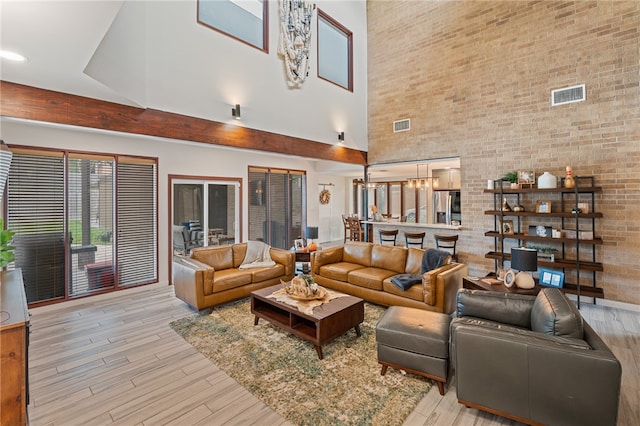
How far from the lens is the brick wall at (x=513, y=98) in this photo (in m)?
4.48

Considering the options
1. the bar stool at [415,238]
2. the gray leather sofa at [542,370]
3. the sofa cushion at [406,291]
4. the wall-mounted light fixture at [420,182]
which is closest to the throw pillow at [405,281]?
the sofa cushion at [406,291]

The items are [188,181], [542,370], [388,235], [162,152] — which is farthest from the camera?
[388,235]

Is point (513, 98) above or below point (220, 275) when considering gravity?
above

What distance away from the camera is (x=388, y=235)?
7.19m

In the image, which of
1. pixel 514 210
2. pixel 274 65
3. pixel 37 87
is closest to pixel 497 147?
pixel 514 210

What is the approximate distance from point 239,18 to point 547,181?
5.72m

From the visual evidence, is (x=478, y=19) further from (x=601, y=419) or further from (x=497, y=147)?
(x=601, y=419)

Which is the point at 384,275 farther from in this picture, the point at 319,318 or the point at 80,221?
the point at 80,221

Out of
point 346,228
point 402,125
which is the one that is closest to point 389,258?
point 402,125

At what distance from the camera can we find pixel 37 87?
125 inches

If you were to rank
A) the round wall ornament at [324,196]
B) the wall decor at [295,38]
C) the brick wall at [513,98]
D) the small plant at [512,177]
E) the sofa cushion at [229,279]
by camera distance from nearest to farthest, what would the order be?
the sofa cushion at [229,279] < the brick wall at [513,98] < the small plant at [512,177] < the wall decor at [295,38] < the round wall ornament at [324,196]

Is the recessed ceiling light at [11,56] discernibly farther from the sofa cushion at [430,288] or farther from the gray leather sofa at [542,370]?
the sofa cushion at [430,288]

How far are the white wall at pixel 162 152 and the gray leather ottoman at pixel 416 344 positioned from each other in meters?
3.90

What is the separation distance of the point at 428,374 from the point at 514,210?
3.99 m
